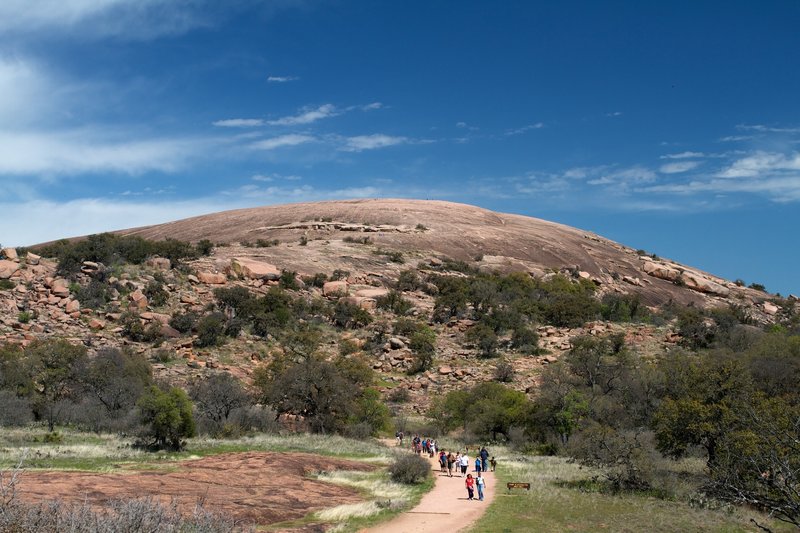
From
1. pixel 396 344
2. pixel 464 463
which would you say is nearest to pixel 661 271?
pixel 396 344

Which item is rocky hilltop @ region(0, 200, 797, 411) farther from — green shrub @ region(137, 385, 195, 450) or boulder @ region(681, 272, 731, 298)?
Answer: green shrub @ region(137, 385, 195, 450)

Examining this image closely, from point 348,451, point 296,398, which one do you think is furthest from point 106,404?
point 348,451

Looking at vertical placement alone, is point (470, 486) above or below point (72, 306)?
below

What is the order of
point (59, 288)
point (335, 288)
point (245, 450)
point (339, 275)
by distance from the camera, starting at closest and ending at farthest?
point (245, 450), point (59, 288), point (335, 288), point (339, 275)

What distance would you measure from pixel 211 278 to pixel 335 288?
934cm

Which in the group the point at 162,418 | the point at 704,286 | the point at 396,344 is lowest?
the point at 162,418

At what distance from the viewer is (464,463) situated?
21.2m

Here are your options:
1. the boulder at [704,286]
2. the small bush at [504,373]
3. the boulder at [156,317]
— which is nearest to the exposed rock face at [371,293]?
the small bush at [504,373]

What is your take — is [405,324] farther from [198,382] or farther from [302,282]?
[198,382]

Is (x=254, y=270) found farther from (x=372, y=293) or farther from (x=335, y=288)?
(x=372, y=293)

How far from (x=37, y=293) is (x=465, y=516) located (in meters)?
34.7

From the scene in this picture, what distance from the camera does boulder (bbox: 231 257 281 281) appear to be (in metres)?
47.1

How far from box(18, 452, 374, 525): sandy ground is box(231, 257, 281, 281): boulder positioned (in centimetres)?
2819

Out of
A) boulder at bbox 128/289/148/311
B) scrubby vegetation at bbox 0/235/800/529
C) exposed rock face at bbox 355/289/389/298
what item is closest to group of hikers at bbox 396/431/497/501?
scrubby vegetation at bbox 0/235/800/529
